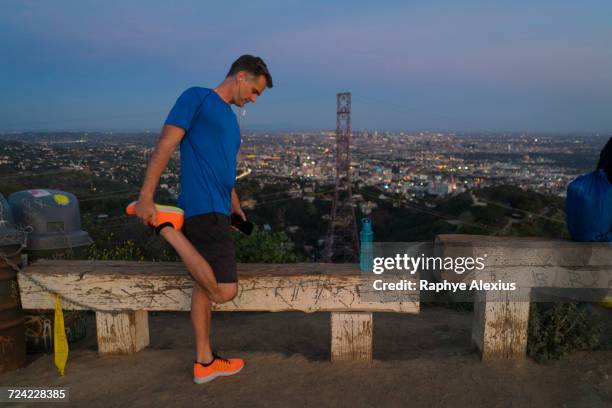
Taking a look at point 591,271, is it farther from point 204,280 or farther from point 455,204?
point 455,204

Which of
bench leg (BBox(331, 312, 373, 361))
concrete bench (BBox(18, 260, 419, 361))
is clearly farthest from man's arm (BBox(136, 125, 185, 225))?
bench leg (BBox(331, 312, 373, 361))

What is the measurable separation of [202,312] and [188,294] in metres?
0.41

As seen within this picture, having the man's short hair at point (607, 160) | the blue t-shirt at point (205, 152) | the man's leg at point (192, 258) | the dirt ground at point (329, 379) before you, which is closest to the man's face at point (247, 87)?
the blue t-shirt at point (205, 152)

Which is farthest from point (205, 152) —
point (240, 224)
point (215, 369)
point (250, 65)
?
point (215, 369)

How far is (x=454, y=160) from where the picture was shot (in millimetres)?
28719

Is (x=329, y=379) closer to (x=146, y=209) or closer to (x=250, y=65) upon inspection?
(x=146, y=209)

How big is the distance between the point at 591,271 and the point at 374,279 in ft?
5.48

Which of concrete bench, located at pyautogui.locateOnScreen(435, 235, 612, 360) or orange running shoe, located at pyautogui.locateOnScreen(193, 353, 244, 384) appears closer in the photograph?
orange running shoe, located at pyautogui.locateOnScreen(193, 353, 244, 384)

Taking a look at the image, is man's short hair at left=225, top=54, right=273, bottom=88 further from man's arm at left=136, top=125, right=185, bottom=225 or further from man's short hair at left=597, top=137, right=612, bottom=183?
man's short hair at left=597, top=137, right=612, bottom=183

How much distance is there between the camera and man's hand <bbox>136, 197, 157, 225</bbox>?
266cm

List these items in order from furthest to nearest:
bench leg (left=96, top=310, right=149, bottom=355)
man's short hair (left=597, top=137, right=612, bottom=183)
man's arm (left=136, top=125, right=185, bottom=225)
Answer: man's short hair (left=597, top=137, right=612, bottom=183)
bench leg (left=96, top=310, right=149, bottom=355)
man's arm (left=136, top=125, right=185, bottom=225)

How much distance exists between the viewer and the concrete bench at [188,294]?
3.29 meters

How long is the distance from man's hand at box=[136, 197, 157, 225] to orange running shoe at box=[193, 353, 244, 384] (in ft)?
3.47

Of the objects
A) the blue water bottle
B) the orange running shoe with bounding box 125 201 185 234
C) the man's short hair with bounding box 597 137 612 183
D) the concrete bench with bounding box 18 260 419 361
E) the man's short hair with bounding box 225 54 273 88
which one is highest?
the man's short hair with bounding box 225 54 273 88
